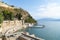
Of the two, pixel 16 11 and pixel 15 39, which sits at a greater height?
pixel 16 11

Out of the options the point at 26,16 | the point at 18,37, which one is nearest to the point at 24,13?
the point at 26,16

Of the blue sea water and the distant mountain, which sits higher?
the distant mountain

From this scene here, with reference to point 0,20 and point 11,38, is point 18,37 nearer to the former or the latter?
point 11,38

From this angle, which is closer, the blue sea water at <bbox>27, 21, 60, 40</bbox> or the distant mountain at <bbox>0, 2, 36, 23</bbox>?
the blue sea water at <bbox>27, 21, 60, 40</bbox>

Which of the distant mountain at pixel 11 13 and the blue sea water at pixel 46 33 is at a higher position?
the distant mountain at pixel 11 13

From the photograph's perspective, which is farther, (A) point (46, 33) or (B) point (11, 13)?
(B) point (11, 13)

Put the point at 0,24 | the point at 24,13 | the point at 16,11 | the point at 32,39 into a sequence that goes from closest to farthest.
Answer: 1. the point at 32,39
2. the point at 0,24
3. the point at 16,11
4. the point at 24,13

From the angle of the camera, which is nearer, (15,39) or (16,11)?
(15,39)

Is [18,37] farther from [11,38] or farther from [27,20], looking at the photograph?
[27,20]

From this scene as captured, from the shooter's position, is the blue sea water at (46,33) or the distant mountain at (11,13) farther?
the distant mountain at (11,13)

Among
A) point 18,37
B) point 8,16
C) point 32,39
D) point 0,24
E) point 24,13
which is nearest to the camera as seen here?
point 32,39

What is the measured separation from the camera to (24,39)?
11672mm

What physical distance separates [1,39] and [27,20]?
173 feet

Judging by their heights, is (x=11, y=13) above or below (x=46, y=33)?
above
